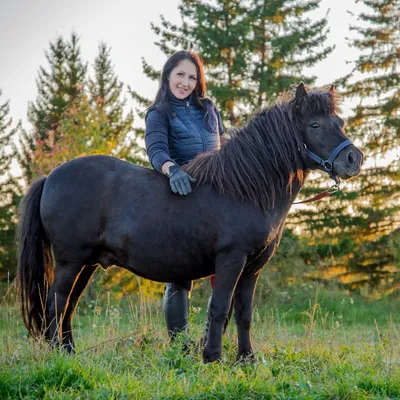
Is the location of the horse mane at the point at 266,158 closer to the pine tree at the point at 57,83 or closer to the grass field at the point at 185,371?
the grass field at the point at 185,371

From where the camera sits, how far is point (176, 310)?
5.21 meters

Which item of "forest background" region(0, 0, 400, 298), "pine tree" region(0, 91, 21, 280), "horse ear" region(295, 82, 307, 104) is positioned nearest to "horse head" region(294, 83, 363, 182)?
"horse ear" region(295, 82, 307, 104)

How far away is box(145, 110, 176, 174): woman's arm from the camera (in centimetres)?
461

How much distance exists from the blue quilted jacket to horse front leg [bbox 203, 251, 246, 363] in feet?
3.29

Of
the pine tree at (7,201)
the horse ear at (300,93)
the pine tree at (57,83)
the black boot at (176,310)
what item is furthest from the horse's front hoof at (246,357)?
the pine tree at (57,83)

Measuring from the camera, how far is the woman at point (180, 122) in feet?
16.0

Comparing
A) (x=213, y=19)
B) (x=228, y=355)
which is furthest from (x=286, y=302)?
(x=228, y=355)

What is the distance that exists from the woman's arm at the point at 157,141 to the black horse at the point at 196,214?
156mm

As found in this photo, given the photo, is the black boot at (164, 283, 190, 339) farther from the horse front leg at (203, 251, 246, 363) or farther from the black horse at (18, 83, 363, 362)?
the horse front leg at (203, 251, 246, 363)

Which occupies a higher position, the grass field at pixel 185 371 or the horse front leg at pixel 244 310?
the horse front leg at pixel 244 310

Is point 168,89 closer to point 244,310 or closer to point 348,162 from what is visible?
point 348,162

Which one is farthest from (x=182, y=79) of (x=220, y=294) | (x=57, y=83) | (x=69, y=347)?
(x=57, y=83)

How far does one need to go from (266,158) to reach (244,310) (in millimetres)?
1215

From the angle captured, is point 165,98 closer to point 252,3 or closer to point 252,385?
point 252,385
